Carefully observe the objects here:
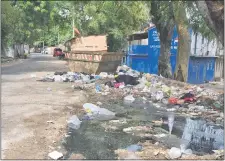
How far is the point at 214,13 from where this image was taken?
373cm

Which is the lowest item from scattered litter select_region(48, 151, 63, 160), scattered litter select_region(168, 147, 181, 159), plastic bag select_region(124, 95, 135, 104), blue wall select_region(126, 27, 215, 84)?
plastic bag select_region(124, 95, 135, 104)

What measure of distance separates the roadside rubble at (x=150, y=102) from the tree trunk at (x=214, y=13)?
5.31 feet

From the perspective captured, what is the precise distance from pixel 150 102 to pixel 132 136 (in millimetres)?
3334

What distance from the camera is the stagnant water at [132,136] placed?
4190 mm

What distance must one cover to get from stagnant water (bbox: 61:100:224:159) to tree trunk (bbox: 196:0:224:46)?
67.5 inches

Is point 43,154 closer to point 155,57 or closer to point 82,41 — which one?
point 82,41

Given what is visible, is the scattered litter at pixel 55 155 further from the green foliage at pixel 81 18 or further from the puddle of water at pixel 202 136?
the green foliage at pixel 81 18

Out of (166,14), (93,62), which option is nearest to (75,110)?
(166,14)

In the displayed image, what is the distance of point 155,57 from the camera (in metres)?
16.4

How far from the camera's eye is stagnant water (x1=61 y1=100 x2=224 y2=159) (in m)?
4.19

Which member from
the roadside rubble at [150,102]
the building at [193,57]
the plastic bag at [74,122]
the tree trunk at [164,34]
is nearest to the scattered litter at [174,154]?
the roadside rubble at [150,102]

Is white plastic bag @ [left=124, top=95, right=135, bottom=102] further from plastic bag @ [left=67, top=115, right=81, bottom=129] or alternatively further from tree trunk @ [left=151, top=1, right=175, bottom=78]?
tree trunk @ [left=151, top=1, right=175, bottom=78]

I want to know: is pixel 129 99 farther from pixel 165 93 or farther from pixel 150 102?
pixel 165 93

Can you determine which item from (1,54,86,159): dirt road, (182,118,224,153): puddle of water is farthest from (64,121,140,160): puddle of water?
(182,118,224,153): puddle of water
